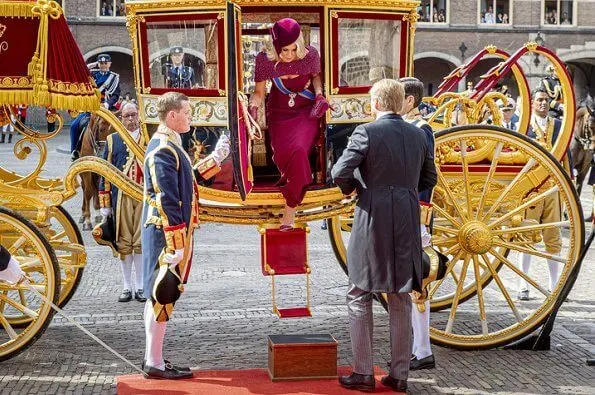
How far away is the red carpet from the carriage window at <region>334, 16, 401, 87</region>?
2.01 meters

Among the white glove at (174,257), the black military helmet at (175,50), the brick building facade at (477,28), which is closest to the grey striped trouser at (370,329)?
the white glove at (174,257)

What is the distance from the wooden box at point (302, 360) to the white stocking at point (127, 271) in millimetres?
2890

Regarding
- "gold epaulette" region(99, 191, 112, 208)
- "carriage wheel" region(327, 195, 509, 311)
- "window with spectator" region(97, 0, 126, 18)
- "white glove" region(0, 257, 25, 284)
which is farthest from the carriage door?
"window with spectator" region(97, 0, 126, 18)

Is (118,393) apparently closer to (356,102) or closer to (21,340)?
(21,340)

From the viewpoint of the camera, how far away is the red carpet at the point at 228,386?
18.2 ft

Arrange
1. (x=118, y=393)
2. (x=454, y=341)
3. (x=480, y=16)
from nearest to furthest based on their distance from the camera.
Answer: (x=118, y=393)
(x=454, y=341)
(x=480, y=16)

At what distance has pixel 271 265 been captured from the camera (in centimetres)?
630

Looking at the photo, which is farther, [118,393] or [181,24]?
[181,24]

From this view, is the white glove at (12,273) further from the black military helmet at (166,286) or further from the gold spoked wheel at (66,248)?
the black military helmet at (166,286)

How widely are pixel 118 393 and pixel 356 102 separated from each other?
245 centimetres

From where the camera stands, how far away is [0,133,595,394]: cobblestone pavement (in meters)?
5.96

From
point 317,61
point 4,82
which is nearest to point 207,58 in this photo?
point 317,61

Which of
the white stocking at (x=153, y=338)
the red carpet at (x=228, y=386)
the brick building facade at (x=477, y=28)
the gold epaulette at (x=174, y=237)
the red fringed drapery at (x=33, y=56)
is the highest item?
the brick building facade at (x=477, y=28)

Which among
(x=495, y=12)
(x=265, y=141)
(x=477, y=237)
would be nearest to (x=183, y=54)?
(x=265, y=141)
